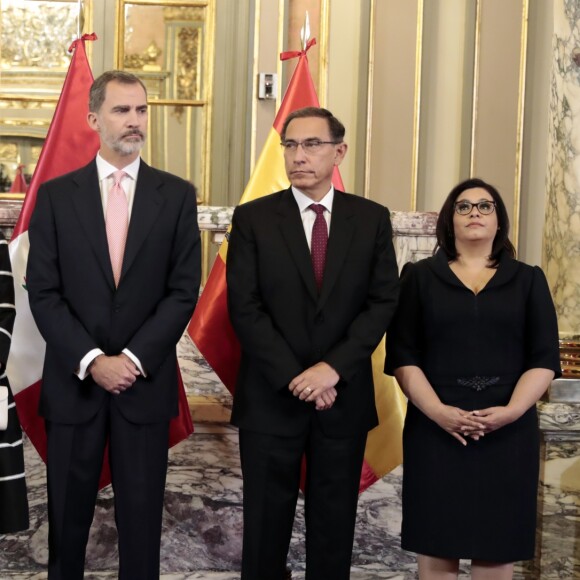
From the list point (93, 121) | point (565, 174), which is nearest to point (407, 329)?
point (93, 121)

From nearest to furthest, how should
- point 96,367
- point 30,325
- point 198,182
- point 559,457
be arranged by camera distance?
point 96,367 → point 30,325 → point 559,457 → point 198,182

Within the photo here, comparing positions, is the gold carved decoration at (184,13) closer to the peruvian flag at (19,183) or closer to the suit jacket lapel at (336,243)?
the peruvian flag at (19,183)

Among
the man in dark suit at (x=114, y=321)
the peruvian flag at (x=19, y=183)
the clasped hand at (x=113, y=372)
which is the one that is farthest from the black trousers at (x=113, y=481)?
the peruvian flag at (x=19, y=183)

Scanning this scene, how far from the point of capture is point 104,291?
8.96ft

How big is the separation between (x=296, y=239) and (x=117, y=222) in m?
0.52

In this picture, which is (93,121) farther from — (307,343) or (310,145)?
(307,343)

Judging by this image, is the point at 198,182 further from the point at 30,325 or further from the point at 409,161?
the point at 30,325

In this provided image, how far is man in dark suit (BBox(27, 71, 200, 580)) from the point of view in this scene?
272cm

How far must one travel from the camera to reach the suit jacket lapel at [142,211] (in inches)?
108

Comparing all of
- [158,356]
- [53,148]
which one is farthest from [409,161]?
[158,356]

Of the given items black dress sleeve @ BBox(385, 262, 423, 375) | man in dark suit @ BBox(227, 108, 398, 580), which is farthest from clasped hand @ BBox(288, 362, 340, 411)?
black dress sleeve @ BBox(385, 262, 423, 375)

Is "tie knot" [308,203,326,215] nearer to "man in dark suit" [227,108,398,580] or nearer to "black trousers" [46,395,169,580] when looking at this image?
"man in dark suit" [227,108,398,580]

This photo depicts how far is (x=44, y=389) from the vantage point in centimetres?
277

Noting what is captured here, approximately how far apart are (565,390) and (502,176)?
2.36 m
